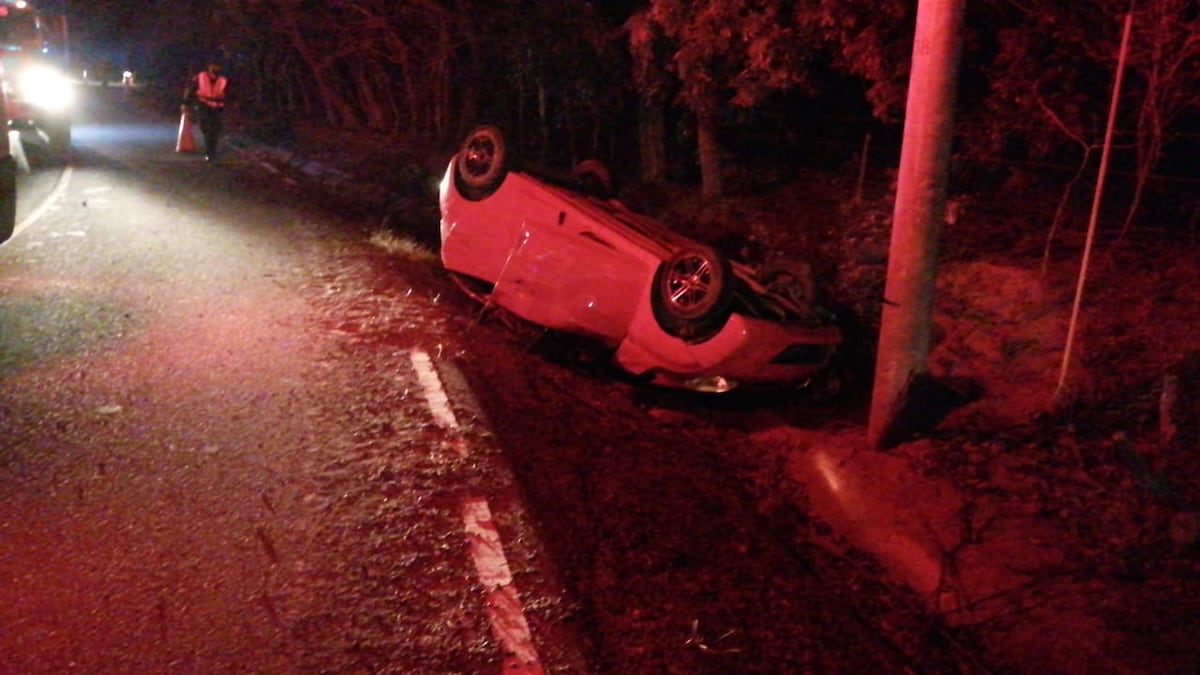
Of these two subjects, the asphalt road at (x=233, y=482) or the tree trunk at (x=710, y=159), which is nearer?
the asphalt road at (x=233, y=482)

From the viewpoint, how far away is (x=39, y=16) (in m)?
21.0

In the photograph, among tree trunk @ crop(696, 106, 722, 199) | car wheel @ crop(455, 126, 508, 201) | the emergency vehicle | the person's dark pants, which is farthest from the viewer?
the person's dark pants

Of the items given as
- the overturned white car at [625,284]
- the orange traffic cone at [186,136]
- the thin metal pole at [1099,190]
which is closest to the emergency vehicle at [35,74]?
the orange traffic cone at [186,136]

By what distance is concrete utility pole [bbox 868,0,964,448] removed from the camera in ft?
19.9

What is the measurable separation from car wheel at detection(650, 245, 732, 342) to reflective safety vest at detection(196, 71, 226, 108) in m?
14.5

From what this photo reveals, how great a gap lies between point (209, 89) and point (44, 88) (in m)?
3.17

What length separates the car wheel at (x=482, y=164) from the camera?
930cm

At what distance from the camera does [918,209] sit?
20.6 feet

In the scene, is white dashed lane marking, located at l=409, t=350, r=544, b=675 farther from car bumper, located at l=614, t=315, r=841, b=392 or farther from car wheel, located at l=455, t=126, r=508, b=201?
car wheel, located at l=455, t=126, r=508, b=201

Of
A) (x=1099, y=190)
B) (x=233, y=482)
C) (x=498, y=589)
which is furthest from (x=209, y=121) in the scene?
(x=498, y=589)

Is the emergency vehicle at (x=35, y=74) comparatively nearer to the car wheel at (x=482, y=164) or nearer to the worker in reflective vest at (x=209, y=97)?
the worker in reflective vest at (x=209, y=97)

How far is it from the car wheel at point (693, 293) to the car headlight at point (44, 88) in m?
16.0

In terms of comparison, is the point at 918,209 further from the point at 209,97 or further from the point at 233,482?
the point at 209,97

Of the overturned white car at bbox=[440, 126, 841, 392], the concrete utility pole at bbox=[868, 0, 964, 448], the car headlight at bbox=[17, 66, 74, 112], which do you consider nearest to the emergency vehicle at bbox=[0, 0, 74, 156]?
the car headlight at bbox=[17, 66, 74, 112]
